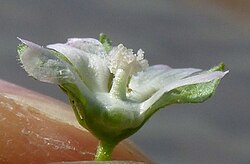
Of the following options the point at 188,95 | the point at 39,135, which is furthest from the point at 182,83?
the point at 39,135

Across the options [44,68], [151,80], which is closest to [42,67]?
[44,68]

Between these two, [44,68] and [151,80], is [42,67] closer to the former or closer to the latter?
[44,68]

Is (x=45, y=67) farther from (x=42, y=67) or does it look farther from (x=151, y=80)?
(x=151, y=80)

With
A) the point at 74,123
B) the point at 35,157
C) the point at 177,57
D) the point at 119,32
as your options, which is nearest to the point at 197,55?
the point at 177,57

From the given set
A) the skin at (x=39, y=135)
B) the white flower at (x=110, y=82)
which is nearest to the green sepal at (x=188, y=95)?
the white flower at (x=110, y=82)

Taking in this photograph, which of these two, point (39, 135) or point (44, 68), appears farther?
point (39, 135)

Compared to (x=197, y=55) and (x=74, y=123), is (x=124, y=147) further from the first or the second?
(x=197, y=55)

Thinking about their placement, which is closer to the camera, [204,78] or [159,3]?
[204,78]
